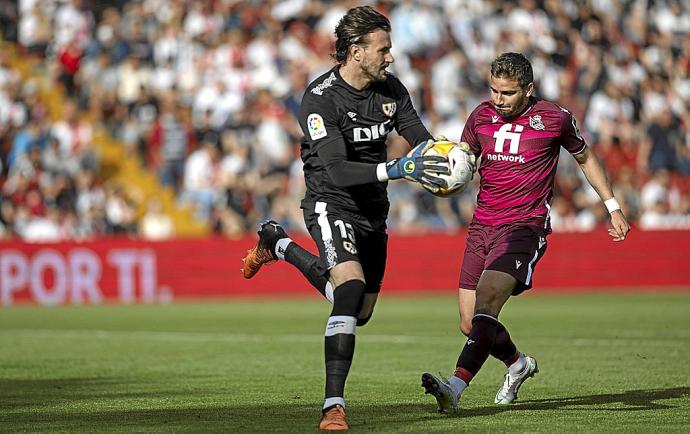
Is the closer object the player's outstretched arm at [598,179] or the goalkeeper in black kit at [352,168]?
the goalkeeper in black kit at [352,168]

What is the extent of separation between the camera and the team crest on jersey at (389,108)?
8.12 meters

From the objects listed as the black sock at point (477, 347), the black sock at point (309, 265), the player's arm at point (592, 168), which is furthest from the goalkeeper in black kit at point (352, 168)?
the player's arm at point (592, 168)

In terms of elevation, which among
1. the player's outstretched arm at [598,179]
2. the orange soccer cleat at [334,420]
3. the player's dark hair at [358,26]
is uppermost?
the player's dark hair at [358,26]

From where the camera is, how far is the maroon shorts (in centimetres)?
858

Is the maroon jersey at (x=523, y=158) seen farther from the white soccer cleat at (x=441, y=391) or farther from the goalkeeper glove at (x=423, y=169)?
the goalkeeper glove at (x=423, y=169)

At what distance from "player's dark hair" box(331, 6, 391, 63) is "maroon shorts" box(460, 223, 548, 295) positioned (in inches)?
68.6

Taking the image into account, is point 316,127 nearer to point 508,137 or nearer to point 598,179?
point 508,137

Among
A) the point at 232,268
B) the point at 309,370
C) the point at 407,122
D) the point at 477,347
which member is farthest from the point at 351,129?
the point at 232,268

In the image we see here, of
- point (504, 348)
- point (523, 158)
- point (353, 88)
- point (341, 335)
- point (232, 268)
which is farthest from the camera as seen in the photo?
point (232, 268)

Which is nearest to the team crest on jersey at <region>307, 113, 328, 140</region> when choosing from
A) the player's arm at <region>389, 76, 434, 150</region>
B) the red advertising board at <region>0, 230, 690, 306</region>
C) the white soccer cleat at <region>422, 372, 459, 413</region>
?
the player's arm at <region>389, 76, 434, 150</region>

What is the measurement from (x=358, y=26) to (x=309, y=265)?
183 cm

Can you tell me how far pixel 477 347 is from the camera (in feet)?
27.2

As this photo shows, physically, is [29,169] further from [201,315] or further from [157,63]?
[201,315]

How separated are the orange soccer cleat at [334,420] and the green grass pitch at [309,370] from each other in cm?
18
